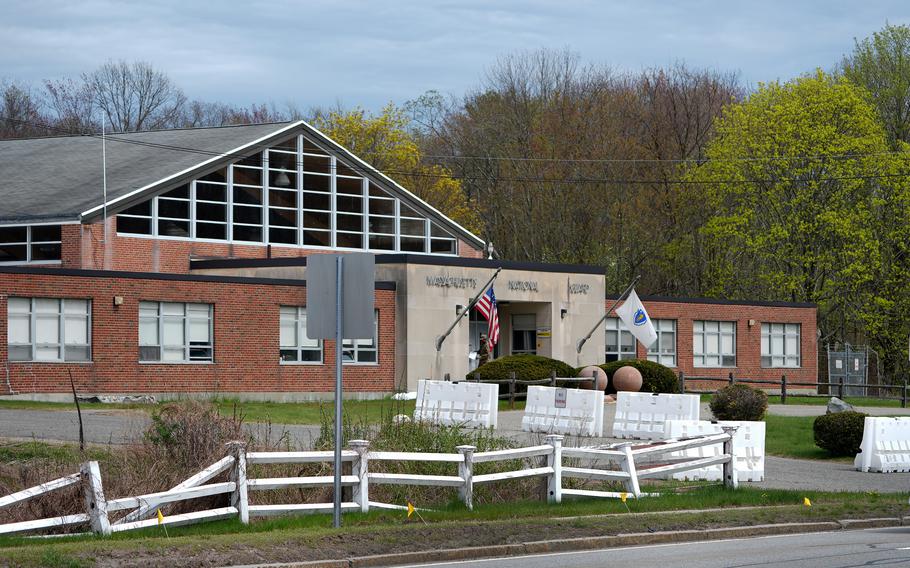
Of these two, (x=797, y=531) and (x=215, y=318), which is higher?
(x=215, y=318)

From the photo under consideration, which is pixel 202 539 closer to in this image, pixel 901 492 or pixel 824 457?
pixel 901 492

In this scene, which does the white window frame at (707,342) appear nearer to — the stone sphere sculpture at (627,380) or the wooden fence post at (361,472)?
the stone sphere sculpture at (627,380)

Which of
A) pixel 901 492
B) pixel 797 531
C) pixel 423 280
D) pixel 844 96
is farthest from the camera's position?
pixel 844 96

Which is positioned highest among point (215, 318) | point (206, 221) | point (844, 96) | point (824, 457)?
point (844, 96)

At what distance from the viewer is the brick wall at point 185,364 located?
38094mm

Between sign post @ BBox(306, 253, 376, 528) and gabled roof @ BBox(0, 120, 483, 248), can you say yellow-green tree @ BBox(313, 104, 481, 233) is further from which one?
sign post @ BBox(306, 253, 376, 528)

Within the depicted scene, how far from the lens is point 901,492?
19891 mm

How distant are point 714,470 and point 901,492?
3004 millimetres

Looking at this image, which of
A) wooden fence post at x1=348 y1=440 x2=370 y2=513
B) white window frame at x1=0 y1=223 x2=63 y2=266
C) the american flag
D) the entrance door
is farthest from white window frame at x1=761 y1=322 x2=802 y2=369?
wooden fence post at x1=348 y1=440 x2=370 y2=513

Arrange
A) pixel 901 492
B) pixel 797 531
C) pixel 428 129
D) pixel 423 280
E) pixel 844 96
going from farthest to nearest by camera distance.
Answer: pixel 428 129 < pixel 844 96 < pixel 423 280 < pixel 901 492 < pixel 797 531

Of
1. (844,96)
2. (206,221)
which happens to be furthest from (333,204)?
(844,96)

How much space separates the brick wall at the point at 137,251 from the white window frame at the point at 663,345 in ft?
54.9

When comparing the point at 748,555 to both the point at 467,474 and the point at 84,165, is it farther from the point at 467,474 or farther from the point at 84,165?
the point at 84,165

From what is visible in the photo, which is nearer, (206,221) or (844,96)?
(206,221)
